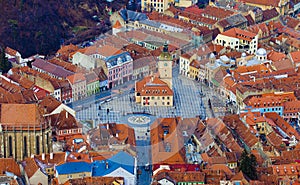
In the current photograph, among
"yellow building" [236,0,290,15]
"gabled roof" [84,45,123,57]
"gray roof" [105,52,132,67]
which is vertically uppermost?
"yellow building" [236,0,290,15]

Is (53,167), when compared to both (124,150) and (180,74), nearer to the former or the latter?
(124,150)

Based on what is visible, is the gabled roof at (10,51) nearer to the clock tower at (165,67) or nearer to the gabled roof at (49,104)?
the gabled roof at (49,104)

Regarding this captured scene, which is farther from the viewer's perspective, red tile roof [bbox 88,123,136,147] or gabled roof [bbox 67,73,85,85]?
gabled roof [bbox 67,73,85,85]

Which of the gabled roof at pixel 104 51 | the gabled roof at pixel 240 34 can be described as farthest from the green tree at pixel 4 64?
the gabled roof at pixel 240 34

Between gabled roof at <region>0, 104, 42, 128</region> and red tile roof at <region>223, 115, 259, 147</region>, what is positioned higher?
gabled roof at <region>0, 104, 42, 128</region>

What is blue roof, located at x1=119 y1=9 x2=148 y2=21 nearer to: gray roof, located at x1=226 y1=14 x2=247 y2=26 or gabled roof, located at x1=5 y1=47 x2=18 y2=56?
gray roof, located at x1=226 y1=14 x2=247 y2=26

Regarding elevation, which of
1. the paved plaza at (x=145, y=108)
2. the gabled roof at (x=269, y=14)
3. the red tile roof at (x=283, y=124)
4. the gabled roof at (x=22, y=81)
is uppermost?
the gabled roof at (x=269, y=14)

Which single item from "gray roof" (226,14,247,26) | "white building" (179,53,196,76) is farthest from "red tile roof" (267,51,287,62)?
"gray roof" (226,14,247,26)
